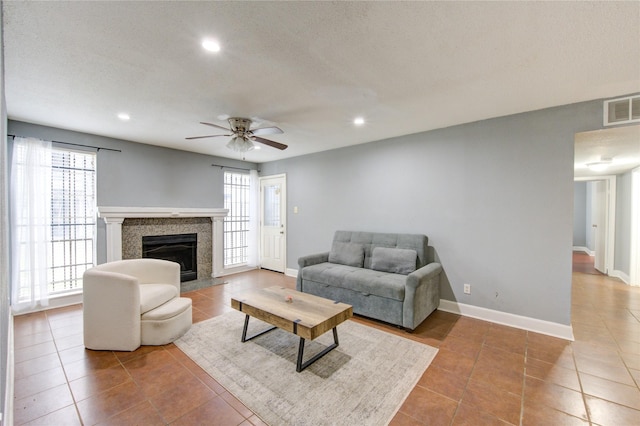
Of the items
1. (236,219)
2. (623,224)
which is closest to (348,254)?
(236,219)

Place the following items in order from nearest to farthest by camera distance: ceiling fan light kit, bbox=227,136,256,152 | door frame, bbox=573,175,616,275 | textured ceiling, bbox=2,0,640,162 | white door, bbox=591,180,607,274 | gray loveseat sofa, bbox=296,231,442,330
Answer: textured ceiling, bbox=2,0,640,162
gray loveseat sofa, bbox=296,231,442,330
ceiling fan light kit, bbox=227,136,256,152
door frame, bbox=573,175,616,275
white door, bbox=591,180,607,274

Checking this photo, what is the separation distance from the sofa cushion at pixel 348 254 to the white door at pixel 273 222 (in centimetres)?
176

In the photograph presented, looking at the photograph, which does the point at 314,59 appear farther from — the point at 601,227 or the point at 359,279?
the point at 601,227

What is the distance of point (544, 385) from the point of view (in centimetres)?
220

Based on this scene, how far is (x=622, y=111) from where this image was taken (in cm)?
270

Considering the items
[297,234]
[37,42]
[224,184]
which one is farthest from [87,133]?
[297,234]

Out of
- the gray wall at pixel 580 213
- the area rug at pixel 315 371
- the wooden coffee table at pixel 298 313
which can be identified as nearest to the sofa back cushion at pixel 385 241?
the area rug at pixel 315 371

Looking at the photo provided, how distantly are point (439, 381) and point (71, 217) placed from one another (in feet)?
17.0

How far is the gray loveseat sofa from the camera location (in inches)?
124

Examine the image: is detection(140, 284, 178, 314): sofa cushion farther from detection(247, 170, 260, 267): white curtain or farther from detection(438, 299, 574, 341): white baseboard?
detection(438, 299, 574, 341): white baseboard

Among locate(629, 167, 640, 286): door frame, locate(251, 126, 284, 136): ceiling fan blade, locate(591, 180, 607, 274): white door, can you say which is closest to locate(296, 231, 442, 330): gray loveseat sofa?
locate(251, 126, 284, 136): ceiling fan blade

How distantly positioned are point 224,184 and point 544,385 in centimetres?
574

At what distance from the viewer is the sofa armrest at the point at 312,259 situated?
4.23m

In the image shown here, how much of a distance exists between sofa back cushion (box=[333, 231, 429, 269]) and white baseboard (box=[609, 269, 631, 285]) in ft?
14.0
